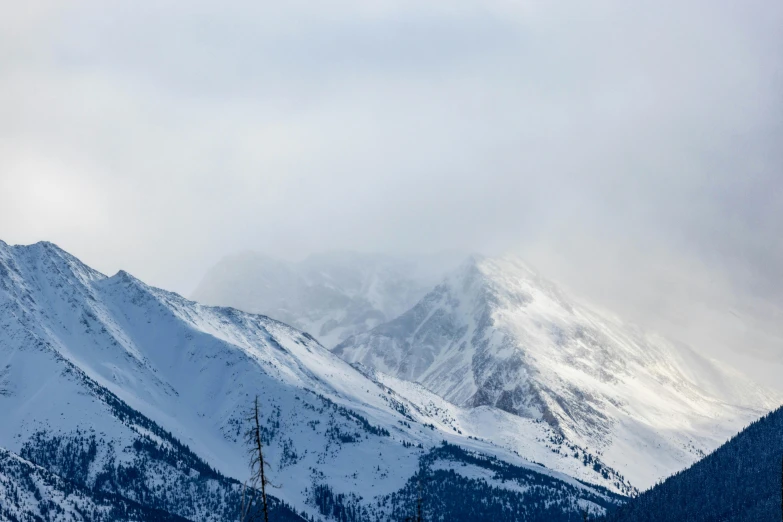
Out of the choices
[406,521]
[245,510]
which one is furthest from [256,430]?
[406,521]

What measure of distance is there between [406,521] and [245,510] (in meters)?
11.4

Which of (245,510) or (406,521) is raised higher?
(406,521)

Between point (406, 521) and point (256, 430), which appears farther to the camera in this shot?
point (406, 521)

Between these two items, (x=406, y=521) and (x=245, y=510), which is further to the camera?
(x=406, y=521)

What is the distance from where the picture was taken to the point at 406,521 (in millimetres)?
53500

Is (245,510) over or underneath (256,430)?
underneath

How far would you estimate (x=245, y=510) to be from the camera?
45.7 metres

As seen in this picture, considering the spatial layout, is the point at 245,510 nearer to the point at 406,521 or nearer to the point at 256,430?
the point at 256,430

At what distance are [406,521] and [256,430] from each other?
11707 millimetres

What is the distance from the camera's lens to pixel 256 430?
155 ft

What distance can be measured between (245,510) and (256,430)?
387cm
